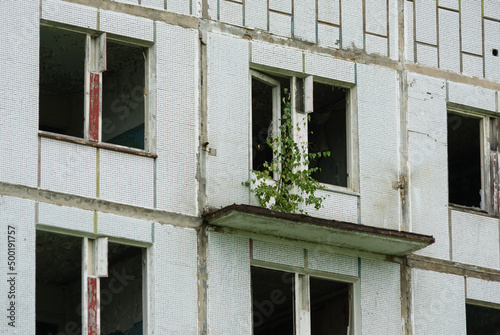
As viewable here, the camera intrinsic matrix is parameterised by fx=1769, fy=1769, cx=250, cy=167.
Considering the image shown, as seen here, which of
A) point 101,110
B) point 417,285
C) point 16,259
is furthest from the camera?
point 417,285

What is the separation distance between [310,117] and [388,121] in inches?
47.5

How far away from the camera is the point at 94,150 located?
80.1ft

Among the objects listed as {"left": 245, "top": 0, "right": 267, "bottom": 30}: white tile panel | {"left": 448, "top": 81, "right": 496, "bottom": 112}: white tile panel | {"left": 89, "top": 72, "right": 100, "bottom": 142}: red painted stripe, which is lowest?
{"left": 89, "top": 72, "right": 100, "bottom": 142}: red painted stripe

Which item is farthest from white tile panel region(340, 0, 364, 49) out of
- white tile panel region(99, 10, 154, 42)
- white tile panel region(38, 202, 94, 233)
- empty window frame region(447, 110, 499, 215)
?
white tile panel region(38, 202, 94, 233)

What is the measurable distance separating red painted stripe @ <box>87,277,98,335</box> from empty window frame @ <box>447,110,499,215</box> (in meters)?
7.15

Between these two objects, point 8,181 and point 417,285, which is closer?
point 8,181

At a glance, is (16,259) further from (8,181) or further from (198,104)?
(198,104)

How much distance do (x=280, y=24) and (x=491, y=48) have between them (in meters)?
3.96

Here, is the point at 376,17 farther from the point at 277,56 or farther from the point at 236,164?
the point at 236,164

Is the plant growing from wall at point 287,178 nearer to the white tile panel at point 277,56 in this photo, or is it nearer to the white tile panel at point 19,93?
the white tile panel at point 277,56

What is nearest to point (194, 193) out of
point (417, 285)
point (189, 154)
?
point (189, 154)

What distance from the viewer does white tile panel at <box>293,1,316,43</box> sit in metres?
26.8

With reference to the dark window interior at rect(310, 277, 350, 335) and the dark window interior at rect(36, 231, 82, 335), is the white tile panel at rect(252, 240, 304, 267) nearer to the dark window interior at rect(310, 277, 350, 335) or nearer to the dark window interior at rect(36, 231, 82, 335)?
the dark window interior at rect(310, 277, 350, 335)

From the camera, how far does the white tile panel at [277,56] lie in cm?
2625
